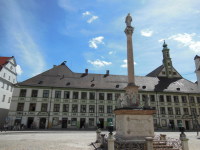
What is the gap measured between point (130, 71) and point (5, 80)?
1152 inches

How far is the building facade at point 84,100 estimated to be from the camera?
27859mm

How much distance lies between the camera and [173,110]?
1254 inches

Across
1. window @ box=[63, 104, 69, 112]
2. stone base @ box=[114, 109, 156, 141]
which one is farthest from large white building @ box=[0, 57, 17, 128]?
stone base @ box=[114, 109, 156, 141]

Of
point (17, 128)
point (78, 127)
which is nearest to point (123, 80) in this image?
point (78, 127)

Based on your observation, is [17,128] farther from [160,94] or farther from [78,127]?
[160,94]

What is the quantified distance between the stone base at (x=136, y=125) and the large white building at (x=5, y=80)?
2902 cm

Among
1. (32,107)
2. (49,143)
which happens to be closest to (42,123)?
(32,107)

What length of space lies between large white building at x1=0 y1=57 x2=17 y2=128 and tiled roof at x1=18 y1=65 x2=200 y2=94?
5.07 m

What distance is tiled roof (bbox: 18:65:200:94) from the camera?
30.7 m

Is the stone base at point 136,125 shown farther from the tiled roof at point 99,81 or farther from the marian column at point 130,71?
the tiled roof at point 99,81

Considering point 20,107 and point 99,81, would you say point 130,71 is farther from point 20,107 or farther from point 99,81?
point 20,107

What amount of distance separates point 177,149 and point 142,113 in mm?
2627

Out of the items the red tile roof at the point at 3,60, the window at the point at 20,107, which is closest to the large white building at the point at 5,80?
the red tile roof at the point at 3,60

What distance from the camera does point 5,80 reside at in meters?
31.1
